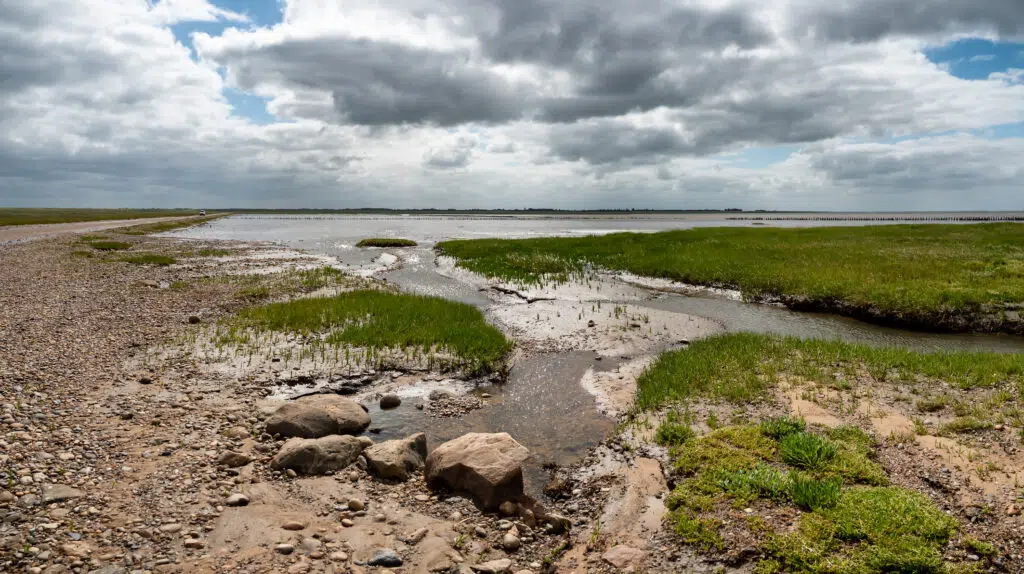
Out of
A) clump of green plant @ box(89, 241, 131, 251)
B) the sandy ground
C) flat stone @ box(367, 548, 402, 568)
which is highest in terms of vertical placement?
the sandy ground

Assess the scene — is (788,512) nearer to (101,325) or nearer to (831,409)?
(831,409)

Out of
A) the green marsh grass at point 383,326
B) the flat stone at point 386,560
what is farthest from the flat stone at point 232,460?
the green marsh grass at point 383,326

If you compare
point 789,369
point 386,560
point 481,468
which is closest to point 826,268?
point 789,369

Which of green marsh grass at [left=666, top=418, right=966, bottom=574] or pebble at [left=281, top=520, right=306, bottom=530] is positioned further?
pebble at [left=281, top=520, right=306, bottom=530]

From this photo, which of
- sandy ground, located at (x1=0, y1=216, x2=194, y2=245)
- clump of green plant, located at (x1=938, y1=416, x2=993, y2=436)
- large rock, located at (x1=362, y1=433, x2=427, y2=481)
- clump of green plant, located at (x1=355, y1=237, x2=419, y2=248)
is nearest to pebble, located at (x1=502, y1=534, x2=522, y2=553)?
large rock, located at (x1=362, y1=433, x2=427, y2=481)

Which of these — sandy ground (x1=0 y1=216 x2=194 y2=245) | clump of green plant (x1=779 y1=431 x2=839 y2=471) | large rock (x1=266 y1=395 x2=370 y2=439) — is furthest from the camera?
sandy ground (x1=0 y1=216 x2=194 y2=245)

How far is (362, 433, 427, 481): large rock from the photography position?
937 cm

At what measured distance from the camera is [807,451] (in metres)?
9.01

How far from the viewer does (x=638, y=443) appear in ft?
35.2

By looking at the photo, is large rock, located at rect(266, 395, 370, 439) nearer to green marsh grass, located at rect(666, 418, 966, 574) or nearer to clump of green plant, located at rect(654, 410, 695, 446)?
clump of green plant, located at rect(654, 410, 695, 446)

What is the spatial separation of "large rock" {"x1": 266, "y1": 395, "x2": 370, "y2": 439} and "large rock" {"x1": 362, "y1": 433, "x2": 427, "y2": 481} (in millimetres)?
1785

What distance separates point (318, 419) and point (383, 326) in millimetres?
8959

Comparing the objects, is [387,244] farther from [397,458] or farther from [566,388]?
[397,458]

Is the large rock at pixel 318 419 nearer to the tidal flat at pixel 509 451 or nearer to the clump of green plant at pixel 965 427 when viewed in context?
the tidal flat at pixel 509 451
